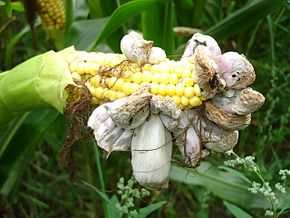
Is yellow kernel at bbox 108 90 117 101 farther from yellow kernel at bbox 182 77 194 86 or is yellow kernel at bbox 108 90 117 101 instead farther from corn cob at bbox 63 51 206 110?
yellow kernel at bbox 182 77 194 86

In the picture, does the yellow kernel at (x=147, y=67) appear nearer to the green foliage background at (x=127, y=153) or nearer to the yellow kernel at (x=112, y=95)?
the yellow kernel at (x=112, y=95)

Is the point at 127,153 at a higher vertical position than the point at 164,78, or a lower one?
lower

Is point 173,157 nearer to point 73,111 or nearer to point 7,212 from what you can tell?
point 73,111

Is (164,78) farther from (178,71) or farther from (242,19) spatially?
(242,19)

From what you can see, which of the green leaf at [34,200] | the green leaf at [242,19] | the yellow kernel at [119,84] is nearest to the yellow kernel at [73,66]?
the yellow kernel at [119,84]

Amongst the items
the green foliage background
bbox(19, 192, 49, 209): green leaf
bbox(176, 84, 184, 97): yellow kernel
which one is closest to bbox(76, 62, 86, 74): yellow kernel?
bbox(176, 84, 184, 97): yellow kernel

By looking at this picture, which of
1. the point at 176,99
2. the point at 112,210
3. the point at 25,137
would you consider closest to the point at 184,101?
the point at 176,99
